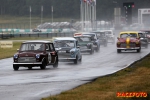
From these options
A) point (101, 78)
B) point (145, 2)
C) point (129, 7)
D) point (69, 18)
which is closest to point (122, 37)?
point (101, 78)

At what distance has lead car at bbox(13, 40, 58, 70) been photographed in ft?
92.9

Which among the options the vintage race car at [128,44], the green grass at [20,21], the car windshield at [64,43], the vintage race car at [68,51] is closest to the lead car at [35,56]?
the vintage race car at [68,51]

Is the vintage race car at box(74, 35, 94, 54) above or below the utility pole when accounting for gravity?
below

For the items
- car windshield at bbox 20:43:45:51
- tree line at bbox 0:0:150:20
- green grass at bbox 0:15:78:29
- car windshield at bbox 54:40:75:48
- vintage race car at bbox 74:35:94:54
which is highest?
tree line at bbox 0:0:150:20

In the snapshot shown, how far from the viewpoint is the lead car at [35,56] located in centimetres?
2833

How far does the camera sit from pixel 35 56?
1115 inches

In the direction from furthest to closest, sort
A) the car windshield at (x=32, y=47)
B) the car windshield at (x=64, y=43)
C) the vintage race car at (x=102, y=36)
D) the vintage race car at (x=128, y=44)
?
the vintage race car at (x=102, y=36) → the vintage race car at (x=128, y=44) → the car windshield at (x=64, y=43) → the car windshield at (x=32, y=47)

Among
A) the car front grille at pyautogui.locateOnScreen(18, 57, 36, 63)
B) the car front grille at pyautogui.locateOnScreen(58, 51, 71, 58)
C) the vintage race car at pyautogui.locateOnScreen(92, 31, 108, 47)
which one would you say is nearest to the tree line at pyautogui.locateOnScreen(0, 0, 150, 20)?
the vintage race car at pyautogui.locateOnScreen(92, 31, 108, 47)

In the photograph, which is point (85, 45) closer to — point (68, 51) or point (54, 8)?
point (68, 51)

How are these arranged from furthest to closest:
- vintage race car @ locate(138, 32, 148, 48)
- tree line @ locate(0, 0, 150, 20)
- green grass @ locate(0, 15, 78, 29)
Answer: tree line @ locate(0, 0, 150, 20)
green grass @ locate(0, 15, 78, 29)
vintage race car @ locate(138, 32, 148, 48)

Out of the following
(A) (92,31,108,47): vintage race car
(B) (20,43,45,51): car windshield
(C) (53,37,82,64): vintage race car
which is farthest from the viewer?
(A) (92,31,108,47): vintage race car

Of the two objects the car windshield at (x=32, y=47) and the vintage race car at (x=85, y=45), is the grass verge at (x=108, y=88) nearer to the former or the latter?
the car windshield at (x=32, y=47)

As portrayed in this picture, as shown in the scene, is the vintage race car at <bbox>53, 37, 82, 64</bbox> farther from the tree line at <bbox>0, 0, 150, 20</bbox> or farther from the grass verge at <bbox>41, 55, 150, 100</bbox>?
the tree line at <bbox>0, 0, 150, 20</bbox>

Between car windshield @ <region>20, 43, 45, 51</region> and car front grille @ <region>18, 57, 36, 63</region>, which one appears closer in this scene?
car front grille @ <region>18, 57, 36, 63</region>
